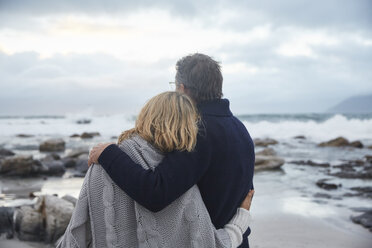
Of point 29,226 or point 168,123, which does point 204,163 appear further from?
point 29,226

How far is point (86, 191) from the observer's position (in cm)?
210

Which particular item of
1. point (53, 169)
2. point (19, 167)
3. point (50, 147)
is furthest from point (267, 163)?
point (50, 147)

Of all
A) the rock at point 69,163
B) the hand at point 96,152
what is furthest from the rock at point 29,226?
the rock at point 69,163

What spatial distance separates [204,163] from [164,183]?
26 cm

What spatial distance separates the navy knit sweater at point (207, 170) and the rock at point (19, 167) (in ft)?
33.3

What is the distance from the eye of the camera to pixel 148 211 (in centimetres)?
206

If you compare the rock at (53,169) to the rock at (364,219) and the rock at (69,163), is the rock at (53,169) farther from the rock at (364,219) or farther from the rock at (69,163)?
the rock at (364,219)

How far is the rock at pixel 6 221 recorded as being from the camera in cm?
567

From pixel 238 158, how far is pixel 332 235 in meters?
4.33

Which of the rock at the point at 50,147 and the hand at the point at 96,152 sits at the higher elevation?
the hand at the point at 96,152

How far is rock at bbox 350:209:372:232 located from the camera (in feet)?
20.8

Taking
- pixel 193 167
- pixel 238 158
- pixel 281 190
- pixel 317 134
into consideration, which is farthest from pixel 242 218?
pixel 317 134

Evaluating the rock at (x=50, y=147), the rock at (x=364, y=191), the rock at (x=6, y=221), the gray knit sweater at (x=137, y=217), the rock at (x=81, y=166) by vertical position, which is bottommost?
the rock at (x=50, y=147)

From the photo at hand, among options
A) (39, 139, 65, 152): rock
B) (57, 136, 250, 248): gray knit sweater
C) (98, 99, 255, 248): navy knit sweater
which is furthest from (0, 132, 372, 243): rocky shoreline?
(98, 99, 255, 248): navy knit sweater
